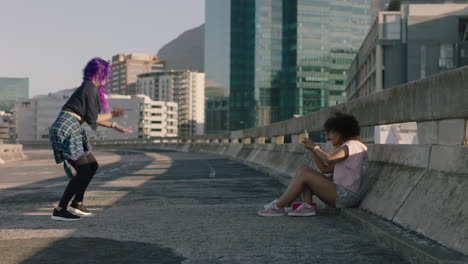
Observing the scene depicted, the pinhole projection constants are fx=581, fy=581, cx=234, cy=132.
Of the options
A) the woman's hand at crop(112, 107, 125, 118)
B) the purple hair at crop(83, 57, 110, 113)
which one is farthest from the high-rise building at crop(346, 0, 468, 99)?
the woman's hand at crop(112, 107, 125, 118)

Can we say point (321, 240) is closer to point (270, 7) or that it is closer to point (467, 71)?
point (467, 71)

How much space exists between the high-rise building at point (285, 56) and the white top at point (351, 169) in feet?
466

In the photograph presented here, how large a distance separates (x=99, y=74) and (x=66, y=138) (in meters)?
0.97

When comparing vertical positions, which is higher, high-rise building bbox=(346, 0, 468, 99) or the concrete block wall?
high-rise building bbox=(346, 0, 468, 99)

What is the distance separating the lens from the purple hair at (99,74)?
714cm

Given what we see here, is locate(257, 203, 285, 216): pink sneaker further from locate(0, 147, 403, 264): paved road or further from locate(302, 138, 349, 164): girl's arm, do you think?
locate(302, 138, 349, 164): girl's arm

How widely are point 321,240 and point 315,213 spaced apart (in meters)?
1.63

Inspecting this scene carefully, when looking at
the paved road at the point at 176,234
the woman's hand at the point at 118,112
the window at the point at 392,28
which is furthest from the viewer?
the window at the point at 392,28

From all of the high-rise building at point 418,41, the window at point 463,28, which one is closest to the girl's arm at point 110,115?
the high-rise building at point 418,41

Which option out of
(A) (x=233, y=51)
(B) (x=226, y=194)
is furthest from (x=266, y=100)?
(B) (x=226, y=194)

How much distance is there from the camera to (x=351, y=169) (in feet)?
20.5

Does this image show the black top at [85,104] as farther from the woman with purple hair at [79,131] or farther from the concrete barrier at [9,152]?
the concrete barrier at [9,152]

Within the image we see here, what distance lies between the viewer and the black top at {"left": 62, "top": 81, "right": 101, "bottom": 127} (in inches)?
269

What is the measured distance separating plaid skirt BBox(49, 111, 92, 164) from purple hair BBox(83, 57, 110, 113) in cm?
50
